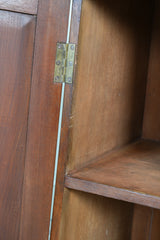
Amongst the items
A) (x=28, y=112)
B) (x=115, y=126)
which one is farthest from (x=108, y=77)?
(x=28, y=112)

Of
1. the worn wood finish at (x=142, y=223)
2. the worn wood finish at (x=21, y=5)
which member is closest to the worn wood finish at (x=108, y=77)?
the worn wood finish at (x=21, y=5)

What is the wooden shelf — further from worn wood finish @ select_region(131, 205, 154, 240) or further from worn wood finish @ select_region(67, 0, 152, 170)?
worn wood finish @ select_region(131, 205, 154, 240)

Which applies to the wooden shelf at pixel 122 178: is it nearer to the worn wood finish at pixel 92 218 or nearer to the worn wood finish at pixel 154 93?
the worn wood finish at pixel 92 218

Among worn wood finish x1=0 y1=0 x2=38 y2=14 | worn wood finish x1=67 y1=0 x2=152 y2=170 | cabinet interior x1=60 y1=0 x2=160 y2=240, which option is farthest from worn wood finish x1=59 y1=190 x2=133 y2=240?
worn wood finish x1=0 y1=0 x2=38 y2=14

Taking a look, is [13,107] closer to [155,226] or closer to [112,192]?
Result: [112,192]

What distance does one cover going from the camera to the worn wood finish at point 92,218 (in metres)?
0.85

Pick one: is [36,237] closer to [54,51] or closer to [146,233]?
[54,51]

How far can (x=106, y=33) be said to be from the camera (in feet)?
3.05

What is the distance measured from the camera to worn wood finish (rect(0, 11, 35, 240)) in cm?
82

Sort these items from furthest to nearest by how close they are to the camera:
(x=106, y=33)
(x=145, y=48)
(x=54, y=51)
A: (x=145, y=48) → (x=106, y=33) → (x=54, y=51)

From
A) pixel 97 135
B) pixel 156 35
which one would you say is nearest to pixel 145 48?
pixel 156 35

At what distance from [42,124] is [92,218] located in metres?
0.33

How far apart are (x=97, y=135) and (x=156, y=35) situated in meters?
0.57

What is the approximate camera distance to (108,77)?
98 cm
